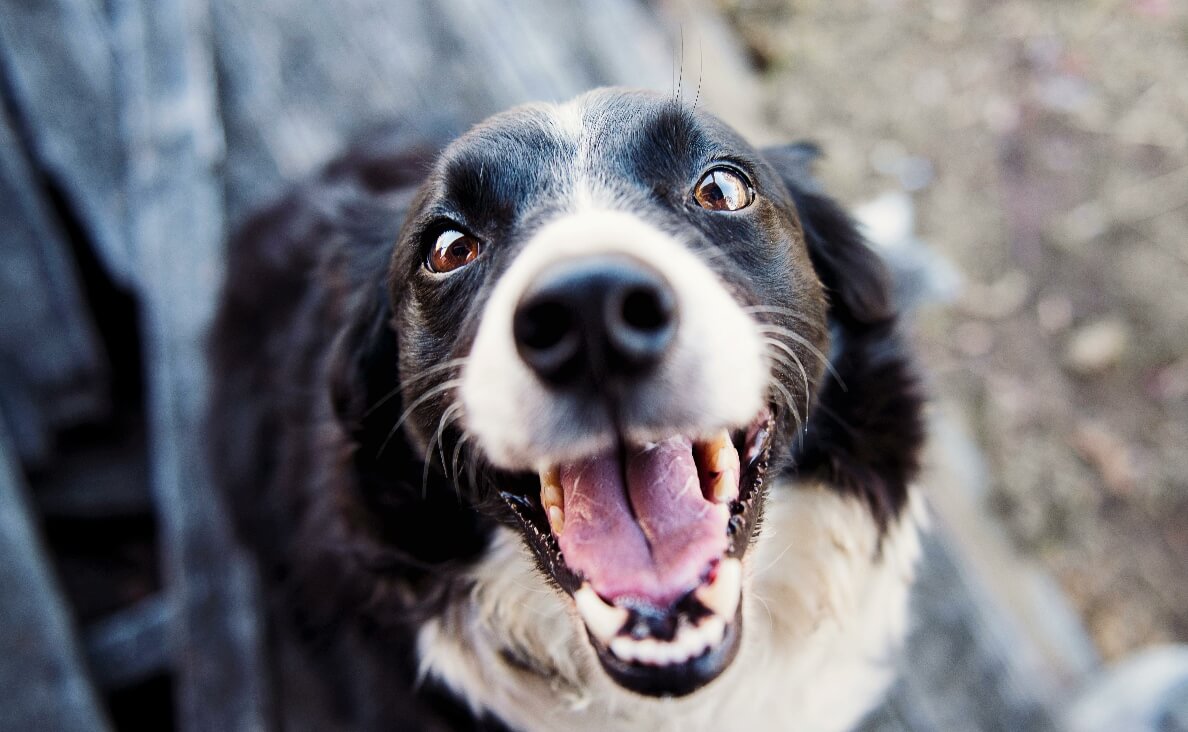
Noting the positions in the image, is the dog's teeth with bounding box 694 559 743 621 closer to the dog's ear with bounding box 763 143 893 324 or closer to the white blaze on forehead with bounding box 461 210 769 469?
the white blaze on forehead with bounding box 461 210 769 469

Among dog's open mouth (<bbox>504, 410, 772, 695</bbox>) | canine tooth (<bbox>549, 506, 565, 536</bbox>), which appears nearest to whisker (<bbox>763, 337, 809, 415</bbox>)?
dog's open mouth (<bbox>504, 410, 772, 695</bbox>)

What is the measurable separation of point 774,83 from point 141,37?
275 cm

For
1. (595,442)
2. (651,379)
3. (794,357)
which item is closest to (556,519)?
(595,442)

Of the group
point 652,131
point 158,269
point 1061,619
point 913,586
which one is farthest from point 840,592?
point 158,269

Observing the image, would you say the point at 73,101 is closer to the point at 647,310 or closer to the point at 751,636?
the point at 647,310

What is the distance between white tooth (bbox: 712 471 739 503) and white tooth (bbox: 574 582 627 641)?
9.8 inches

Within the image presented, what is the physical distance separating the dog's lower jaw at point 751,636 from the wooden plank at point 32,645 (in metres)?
0.92

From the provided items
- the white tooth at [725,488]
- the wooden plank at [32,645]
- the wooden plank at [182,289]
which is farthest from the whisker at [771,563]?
the wooden plank at [32,645]

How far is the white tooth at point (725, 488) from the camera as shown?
1.41 meters

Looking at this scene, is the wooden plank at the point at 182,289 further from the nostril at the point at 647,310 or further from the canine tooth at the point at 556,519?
the nostril at the point at 647,310

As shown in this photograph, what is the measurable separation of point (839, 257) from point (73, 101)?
2251 millimetres

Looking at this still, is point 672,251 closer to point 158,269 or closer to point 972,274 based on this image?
point 158,269

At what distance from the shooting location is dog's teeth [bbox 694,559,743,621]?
1315 millimetres

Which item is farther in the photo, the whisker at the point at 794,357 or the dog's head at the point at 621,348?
the whisker at the point at 794,357
